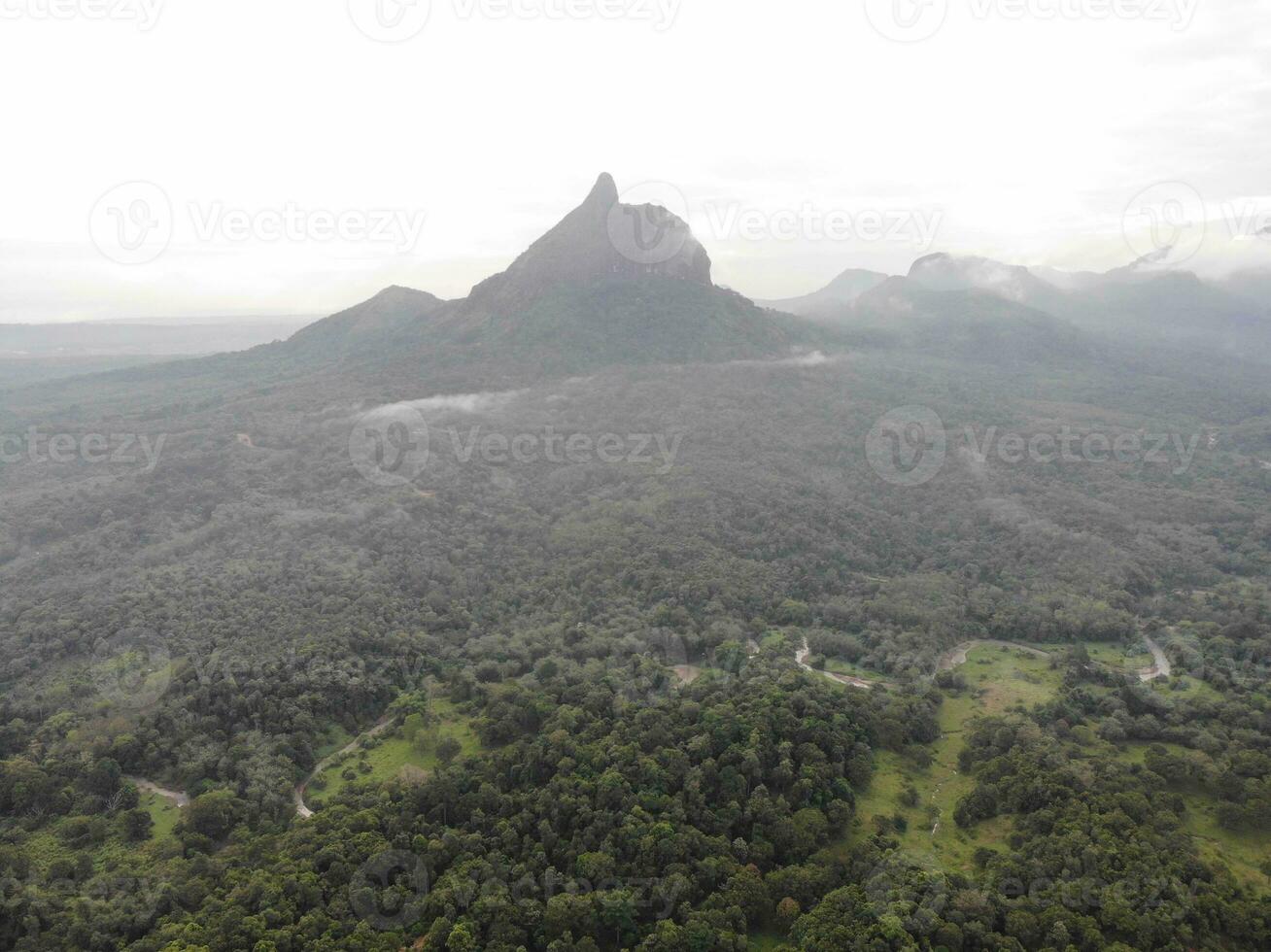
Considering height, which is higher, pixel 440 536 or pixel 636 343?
pixel 636 343

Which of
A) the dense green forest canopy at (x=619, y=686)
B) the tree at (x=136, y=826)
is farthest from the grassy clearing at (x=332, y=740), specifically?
the tree at (x=136, y=826)

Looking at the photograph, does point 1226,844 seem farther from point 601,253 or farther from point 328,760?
point 601,253

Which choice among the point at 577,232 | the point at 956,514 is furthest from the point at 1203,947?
the point at 577,232

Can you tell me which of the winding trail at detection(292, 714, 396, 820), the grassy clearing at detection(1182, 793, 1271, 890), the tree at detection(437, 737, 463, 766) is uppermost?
the tree at detection(437, 737, 463, 766)

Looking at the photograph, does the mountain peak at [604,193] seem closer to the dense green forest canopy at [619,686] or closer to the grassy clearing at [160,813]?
the dense green forest canopy at [619,686]

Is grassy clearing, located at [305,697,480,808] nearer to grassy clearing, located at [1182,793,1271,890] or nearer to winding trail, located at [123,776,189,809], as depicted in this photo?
winding trail, located at [123,776,189,809]

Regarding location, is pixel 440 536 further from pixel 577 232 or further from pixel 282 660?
pixel 577 232

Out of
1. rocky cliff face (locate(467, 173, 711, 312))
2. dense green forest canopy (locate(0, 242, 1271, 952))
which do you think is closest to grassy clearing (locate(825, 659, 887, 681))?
dense green forest canopy (locate(0, 242, 1271, 952))
